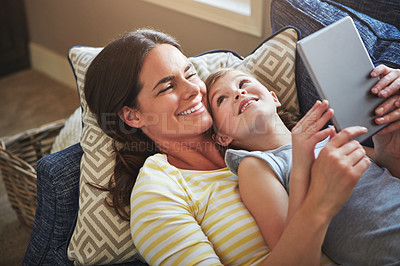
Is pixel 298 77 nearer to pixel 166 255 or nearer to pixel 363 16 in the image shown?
pixel 363 16

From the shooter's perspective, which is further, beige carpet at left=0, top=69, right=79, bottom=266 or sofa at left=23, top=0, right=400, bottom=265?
beige carpet at left=0, top=69, right=79, bottom=266

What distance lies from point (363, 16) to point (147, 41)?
26.9 inches

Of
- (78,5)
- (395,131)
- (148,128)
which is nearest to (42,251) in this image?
(148,128)

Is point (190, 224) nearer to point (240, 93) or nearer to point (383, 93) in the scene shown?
point (240, 93)

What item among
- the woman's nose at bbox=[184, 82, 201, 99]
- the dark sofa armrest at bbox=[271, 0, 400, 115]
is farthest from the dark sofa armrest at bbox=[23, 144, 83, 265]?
the dark sofa armrest at bbox=[271, 0, 400, 115]

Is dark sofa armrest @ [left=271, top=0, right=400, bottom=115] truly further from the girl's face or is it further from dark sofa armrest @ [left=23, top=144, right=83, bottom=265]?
dark sofa armrest @ [left=23, top=144, right=83, bottom=265]

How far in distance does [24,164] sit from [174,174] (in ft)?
2.92

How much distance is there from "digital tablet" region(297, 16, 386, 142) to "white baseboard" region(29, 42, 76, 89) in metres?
2.38

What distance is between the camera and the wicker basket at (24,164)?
Answer: 1.87m

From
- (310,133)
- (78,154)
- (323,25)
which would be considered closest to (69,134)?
(78,154)

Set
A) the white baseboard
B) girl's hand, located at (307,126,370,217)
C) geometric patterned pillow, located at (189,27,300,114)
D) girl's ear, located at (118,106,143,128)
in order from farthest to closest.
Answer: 1. the white baseboard
2. geometric patterned pillow, located at (189,27,300,114)
3. girl's ear, located at (118,106,143,128)
4. girl's hand, located at (307,126,370,217)

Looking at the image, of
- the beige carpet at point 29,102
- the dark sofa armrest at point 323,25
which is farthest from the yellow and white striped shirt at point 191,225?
the beige carpet at point 29,102

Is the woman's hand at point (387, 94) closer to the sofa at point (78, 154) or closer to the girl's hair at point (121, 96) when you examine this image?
the sofa at point (78, 154)

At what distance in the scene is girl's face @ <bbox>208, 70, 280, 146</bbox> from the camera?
1.23 m
